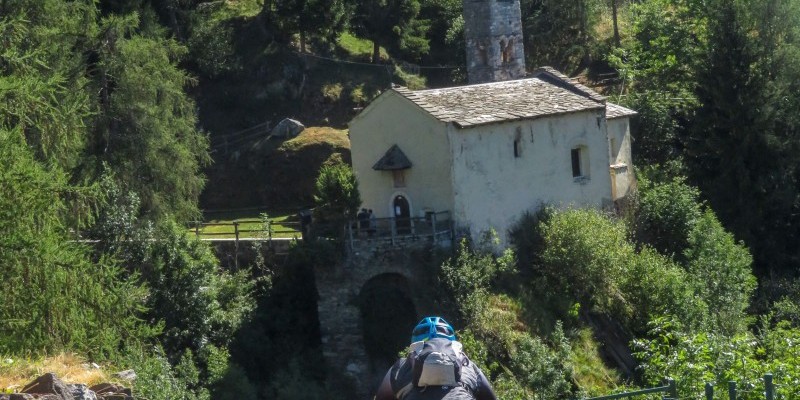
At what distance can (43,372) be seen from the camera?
38.0ft

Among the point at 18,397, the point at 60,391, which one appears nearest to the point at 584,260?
the point at 60,391

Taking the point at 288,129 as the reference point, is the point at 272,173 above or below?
below

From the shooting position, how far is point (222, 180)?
1646 inches

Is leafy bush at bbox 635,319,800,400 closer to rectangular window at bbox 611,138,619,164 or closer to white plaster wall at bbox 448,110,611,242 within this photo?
white plaster wall at bbox 448,110,611,242

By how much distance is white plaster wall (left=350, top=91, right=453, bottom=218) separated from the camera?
2988 centimetres

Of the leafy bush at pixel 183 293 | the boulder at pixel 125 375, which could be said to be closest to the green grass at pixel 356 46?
the leafy bush at pixel 183 293

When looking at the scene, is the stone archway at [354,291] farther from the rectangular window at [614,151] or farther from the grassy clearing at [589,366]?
the rectangular window at [614,151]

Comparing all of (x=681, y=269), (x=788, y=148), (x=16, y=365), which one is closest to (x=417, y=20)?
(x=788, y=148)

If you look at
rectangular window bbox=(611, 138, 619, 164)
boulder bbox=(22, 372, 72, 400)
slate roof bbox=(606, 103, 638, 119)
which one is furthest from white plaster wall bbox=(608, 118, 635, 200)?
boulder bbox=(22, 372, 72, 400)

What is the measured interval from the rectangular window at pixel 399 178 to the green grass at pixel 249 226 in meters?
2.78

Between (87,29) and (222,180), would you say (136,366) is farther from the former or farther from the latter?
(222,180)

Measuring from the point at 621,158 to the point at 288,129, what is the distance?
1286cm

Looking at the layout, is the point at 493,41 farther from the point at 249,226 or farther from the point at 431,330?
the point at 431,330

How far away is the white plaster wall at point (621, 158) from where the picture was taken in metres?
34.2
